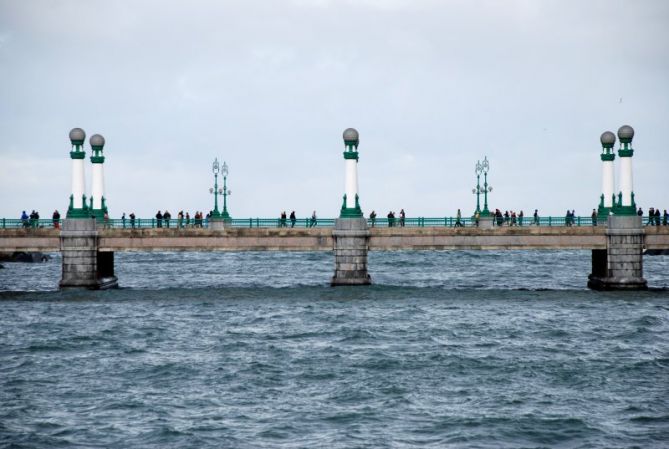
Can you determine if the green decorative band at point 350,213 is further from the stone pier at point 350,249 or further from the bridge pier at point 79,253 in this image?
the bridge pier at point 79,253

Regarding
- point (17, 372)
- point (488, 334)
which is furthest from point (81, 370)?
point (488, 334)

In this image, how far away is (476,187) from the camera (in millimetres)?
72625

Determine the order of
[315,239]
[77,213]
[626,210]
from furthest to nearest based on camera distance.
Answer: [315,239] < [626,210] < [77,213]

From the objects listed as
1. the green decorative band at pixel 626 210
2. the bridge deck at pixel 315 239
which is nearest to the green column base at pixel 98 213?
the bridge deck at pixel 315 239

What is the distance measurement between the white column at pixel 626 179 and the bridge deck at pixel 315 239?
6.05 feet

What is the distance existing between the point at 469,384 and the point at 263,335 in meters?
11.6

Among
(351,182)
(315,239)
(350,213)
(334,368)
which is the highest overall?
(351,182)

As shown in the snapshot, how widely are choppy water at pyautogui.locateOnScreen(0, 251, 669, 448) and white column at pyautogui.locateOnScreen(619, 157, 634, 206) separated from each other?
17.6 feet

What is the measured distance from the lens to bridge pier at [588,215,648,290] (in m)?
55.0

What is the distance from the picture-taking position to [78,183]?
56.2 m

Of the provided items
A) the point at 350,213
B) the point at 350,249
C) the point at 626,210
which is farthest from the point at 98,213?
the point at 626,210

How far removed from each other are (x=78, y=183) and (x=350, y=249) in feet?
47.4

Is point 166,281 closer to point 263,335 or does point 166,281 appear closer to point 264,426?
point 263,335

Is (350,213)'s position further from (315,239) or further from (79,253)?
(79,253)
